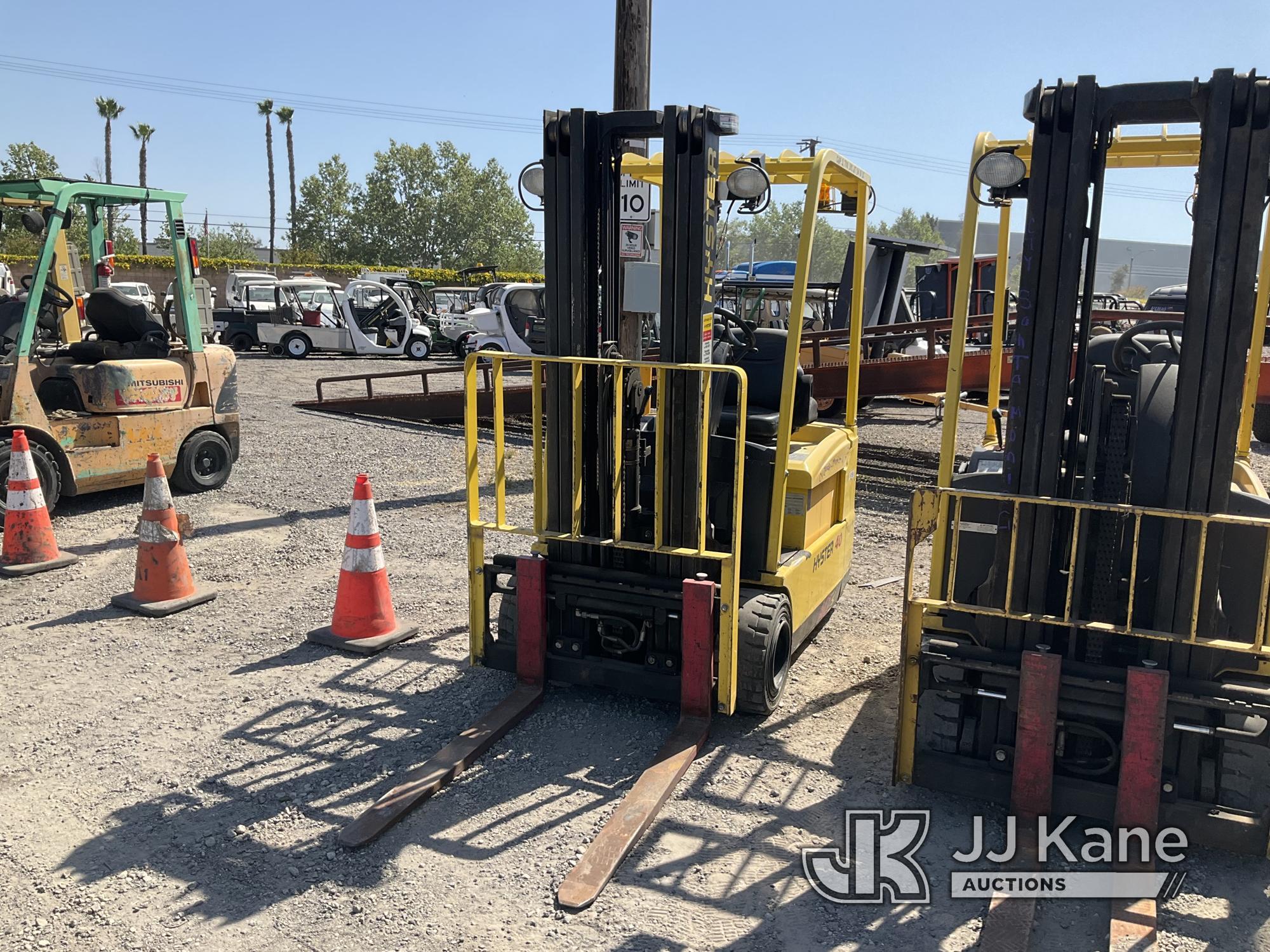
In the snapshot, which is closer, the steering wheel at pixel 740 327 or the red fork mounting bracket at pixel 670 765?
the red fork mounting bracket at pixel 670 765

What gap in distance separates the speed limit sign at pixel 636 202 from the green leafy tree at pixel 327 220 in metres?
59.4

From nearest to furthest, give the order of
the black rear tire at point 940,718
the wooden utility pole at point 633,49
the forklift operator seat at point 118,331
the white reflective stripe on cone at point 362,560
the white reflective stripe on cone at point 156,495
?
the black rear tire at point 940,718
the white reflective stripe on cone at point 362,560
the white reflective stripe on cone at point 156,495
the wooden utility pole at point 633,49
the forklift operator seat at point 118,331

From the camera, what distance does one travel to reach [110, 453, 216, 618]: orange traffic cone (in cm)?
598

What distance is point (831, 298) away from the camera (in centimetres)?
1908

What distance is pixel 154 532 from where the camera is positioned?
19.8 ft

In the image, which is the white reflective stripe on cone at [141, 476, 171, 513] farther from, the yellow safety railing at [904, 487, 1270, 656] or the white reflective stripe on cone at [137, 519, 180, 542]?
the yellow safety railing at [904, 487, 1270, 656]

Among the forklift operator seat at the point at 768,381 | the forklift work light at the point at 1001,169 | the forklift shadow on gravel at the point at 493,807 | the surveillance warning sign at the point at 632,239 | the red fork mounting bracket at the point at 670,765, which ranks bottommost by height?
the forklift shadow on gravel at the point at 493,807

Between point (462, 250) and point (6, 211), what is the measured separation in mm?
55531

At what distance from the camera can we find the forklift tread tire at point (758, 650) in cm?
446

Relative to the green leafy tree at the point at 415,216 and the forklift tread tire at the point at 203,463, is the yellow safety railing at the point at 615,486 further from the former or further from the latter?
the green leafy tree at the point at 415,216

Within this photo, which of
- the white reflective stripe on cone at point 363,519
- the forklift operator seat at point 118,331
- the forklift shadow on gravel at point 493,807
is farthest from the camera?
the forklift operator seat at point 118,331

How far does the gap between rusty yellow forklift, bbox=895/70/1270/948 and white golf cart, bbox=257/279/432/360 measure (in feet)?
73.6

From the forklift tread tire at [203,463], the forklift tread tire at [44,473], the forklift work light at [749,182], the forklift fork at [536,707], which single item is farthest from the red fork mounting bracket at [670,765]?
the forklift tread tire at [203,463]

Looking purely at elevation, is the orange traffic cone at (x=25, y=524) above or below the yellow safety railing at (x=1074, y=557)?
below
